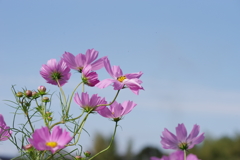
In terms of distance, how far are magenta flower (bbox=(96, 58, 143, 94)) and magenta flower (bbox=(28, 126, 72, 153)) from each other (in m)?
0.12

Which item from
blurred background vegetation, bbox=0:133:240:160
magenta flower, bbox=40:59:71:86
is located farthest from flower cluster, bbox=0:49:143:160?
blurred background vegetation, bbox=0:133:240:160

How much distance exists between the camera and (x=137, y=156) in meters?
10.2

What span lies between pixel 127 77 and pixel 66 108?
12 centimetres

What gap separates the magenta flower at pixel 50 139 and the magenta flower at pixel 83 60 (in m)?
0.17

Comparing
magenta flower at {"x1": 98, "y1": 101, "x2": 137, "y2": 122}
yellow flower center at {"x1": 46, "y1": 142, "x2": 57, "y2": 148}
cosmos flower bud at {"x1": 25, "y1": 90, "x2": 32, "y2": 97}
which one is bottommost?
yellow flower center at {"x1": 46, "y1": 142, "x2": 57, "y2": 148}

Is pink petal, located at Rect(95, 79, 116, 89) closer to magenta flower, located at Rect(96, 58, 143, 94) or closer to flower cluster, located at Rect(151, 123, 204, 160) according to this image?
magenta flower, located at Rect(96, 58, 143, 94)

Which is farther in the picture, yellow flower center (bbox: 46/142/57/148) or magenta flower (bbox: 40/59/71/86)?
magenta flower (bbox: 40/59/71/86)

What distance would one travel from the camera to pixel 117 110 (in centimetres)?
77

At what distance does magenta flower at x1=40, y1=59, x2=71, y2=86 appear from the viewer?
783mm

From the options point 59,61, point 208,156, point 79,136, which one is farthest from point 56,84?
point 208,156

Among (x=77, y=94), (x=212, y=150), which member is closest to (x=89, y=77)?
(x=77, y=94)

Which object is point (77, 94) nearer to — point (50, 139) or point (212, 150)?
point (50, 139)

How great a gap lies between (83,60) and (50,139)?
0.63ft

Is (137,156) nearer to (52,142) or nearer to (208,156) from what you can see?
(208,156)
